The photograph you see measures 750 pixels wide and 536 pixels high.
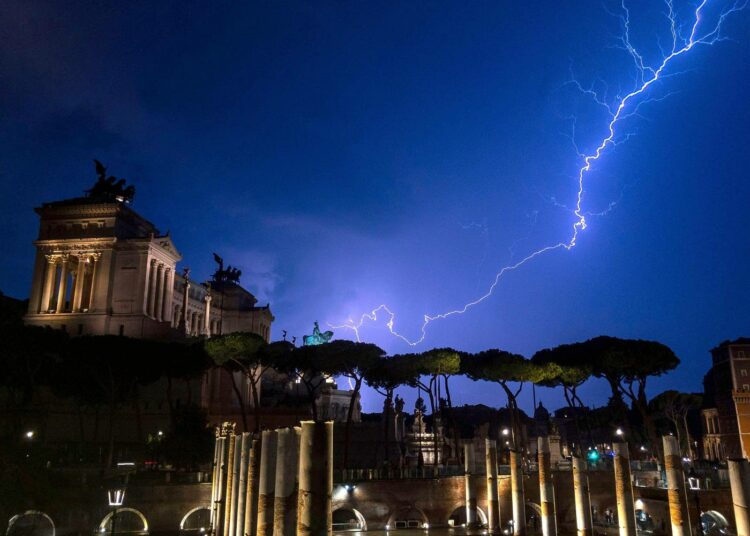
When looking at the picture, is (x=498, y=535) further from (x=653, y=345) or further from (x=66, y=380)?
(x=66, y=380)

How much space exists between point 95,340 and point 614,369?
129 ft

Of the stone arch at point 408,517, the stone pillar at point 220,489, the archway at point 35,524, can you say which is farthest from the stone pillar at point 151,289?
the stone arch at point 408,517

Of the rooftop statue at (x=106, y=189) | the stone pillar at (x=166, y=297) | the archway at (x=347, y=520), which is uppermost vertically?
the rooftop statue at (x=106, y=189)

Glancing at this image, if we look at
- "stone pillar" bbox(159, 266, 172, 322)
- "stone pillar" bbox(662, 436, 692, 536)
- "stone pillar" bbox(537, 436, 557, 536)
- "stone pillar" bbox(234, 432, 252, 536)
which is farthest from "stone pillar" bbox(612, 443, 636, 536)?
"stone pillar" bbox(159, 266, 172, 322)

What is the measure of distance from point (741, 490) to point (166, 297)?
2277 inches

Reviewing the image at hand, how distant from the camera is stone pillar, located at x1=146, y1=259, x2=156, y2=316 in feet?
200

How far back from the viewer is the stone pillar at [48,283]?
60469 mm

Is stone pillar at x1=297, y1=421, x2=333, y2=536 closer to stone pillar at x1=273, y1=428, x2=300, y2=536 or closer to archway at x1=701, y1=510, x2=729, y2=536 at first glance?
stone pillar at x1=273, y1=428, x2=300, y2=536

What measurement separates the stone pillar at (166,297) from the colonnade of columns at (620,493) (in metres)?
42.9

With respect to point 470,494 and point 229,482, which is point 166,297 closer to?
point 470,494

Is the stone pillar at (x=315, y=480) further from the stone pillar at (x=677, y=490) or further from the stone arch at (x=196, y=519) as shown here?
the stone arch at (x=196, y=519)

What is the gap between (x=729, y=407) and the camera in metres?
67.5

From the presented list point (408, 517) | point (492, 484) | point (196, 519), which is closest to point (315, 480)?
point (492, 484)

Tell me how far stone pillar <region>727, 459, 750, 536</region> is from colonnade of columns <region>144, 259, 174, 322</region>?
54.0 metres
